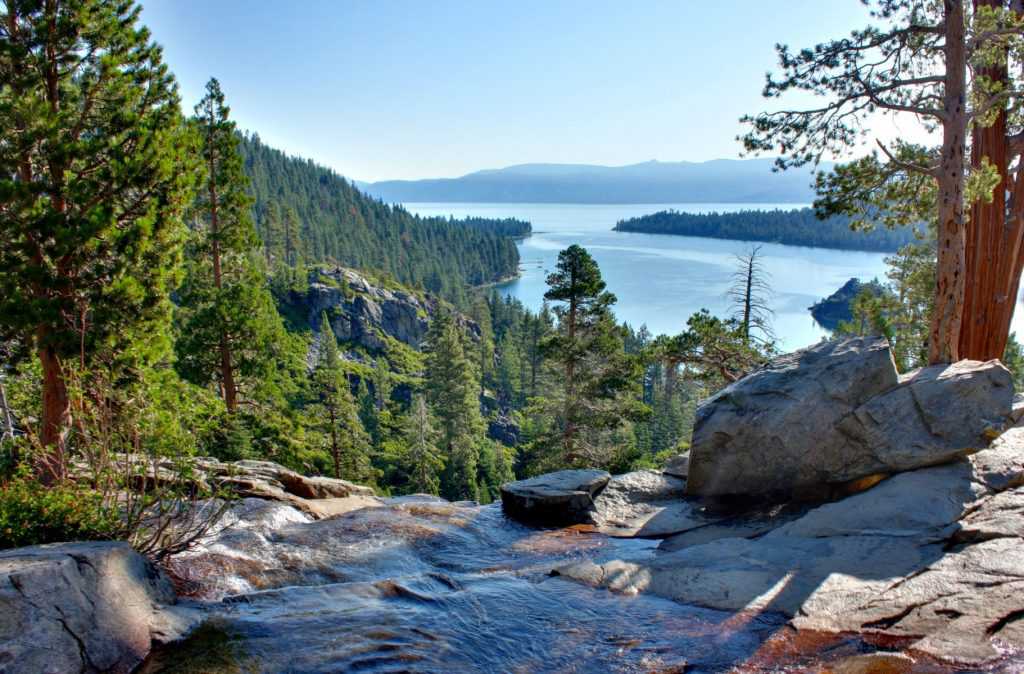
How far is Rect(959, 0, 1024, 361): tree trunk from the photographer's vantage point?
1491 cm

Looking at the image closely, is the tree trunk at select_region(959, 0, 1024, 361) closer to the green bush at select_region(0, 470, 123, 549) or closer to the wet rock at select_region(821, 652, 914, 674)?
the wet rock at select_region(821, 652, 914, 674)

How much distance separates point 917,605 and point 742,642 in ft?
6.52

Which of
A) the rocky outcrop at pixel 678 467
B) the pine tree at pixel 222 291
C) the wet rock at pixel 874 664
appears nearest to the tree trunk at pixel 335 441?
the pine tree at pixel 222 291

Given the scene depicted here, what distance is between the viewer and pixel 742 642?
6.93m

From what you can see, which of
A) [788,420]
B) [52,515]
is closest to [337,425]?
[788,420]

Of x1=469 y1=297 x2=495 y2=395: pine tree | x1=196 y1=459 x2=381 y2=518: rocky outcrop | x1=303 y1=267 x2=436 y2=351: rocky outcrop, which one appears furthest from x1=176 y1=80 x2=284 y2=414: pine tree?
x1=303 y1=267 x2=436 y2=351: rocky outcrop

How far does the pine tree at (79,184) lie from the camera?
1151cm

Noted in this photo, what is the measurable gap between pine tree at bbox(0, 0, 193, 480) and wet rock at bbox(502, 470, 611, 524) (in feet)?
27.6

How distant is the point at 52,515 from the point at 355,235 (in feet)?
523

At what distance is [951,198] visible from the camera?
1211cm

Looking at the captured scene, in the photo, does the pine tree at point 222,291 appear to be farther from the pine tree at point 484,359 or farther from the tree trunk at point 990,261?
the pine tree at point 484,359

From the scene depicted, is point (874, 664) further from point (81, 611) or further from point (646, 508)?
point (81, 611)

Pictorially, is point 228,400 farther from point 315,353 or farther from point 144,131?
point 315,353

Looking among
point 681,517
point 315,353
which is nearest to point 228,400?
point 681,517
